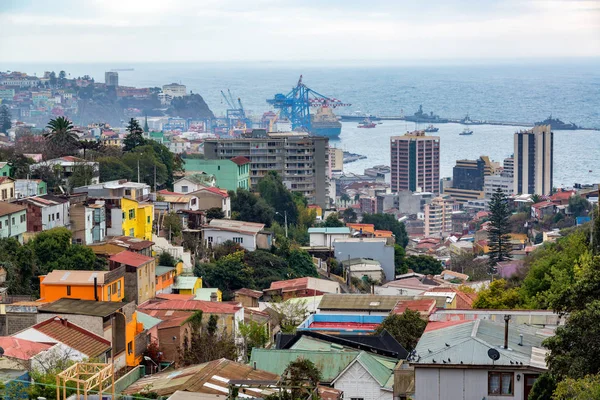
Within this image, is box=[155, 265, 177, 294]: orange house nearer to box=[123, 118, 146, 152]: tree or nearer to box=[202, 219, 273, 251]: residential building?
box=[202, 219, 273, 251]: residential building

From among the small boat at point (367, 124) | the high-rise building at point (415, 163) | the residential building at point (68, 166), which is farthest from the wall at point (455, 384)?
the small boat at point (367, 124)

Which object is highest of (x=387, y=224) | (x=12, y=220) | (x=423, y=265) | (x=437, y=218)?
(x=12, y=220)

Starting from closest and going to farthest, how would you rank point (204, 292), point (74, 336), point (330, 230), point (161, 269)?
point (74, 336)
point (161, 269)
point (204, 292)
point (330, 230)

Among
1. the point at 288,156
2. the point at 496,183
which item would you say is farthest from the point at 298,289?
the point at 496,183

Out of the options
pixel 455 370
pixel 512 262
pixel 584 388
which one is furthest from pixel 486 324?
pixel 512 262

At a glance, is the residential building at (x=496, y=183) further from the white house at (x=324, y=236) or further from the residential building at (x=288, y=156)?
the white house at (x=324, y=236)

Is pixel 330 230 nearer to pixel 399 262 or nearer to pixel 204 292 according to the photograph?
pixel 399 262

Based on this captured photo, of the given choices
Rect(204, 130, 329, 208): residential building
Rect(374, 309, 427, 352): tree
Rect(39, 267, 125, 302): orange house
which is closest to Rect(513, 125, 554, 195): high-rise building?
Rect(204, 130, 329, 208): residential building
